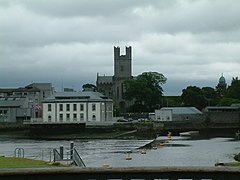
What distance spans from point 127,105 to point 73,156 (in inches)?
4965

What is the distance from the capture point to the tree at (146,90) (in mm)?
126125

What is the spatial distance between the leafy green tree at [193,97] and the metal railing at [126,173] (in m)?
129

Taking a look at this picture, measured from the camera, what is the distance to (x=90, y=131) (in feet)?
276

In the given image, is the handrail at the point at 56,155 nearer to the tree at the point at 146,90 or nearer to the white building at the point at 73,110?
the white building at the point at 73,110

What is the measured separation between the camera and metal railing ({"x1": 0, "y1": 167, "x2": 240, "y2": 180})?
5.52 meters

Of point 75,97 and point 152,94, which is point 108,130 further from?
point 152,94

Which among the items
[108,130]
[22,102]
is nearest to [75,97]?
[22,102]

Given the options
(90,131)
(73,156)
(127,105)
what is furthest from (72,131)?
(127,105)

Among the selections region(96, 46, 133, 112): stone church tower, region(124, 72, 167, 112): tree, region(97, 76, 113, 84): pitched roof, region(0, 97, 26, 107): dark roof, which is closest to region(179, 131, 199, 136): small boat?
region(124, 72, 167, 112): tree

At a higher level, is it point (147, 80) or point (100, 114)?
point (147, 80)

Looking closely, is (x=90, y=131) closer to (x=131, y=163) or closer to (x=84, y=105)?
(x=84, y=105)

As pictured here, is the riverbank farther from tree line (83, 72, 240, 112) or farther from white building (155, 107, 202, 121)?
tree line (83, 72, 240, 112)

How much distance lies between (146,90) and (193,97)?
17.5 meters

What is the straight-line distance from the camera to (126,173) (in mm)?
5578
